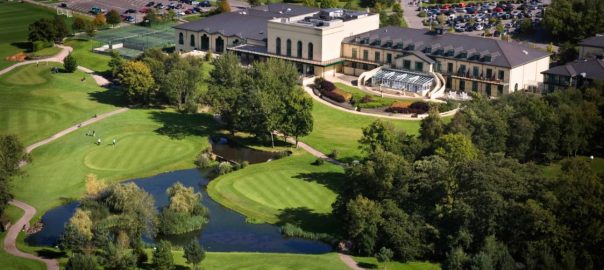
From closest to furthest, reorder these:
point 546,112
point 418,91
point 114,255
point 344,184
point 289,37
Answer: point 114,255
point 344,184
point 546,112
point 418,91
point 289,37

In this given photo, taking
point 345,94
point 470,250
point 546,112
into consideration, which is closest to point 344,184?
point 470,250

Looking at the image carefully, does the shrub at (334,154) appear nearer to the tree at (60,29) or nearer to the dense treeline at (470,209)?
the dense treeline at (470,209)

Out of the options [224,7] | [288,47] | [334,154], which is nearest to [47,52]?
[224,7]

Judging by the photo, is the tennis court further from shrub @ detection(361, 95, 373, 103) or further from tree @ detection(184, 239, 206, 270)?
tree @ detection(184, 239, 206, 270)

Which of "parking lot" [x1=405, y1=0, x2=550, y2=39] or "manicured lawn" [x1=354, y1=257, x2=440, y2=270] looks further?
"parking lot" [x1=405, y1=0, x2=550, y2=39]

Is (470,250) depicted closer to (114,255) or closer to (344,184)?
(344,184)

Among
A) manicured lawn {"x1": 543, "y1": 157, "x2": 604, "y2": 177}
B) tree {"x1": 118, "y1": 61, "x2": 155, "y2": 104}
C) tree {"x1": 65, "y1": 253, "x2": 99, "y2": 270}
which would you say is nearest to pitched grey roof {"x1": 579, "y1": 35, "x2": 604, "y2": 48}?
manicured lawn {"x1": 543, "y1": 157, "x2": 604, "y2": 177}
